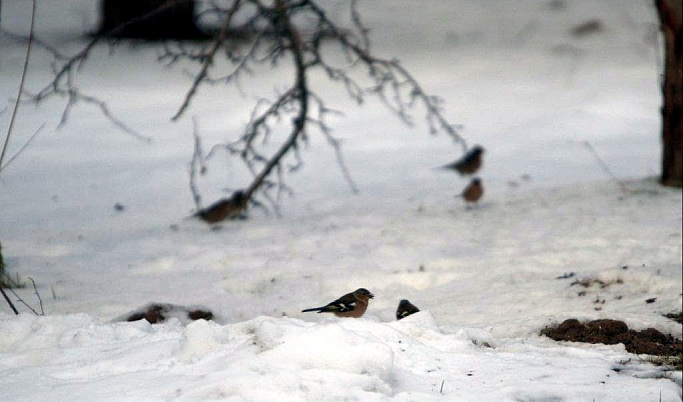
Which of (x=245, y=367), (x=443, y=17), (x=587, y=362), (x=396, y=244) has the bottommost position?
(x=443, y=17)

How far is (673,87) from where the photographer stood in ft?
26.5

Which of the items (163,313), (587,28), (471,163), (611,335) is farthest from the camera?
(587,28)

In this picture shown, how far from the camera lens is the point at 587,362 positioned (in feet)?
13.1

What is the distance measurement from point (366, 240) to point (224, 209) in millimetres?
1387

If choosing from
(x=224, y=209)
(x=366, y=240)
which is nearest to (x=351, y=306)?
(x=366, y=240)

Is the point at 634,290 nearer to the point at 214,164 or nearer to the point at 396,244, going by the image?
the point at 396,244

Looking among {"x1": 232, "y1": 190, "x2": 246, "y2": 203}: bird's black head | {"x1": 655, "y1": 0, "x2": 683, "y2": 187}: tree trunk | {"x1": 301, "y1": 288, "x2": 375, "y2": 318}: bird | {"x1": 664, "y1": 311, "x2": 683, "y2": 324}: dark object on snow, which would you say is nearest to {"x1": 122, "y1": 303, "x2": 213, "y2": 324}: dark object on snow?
{"x1": 301, "y1": 288, "x2": 375, "y2": 318}: bird

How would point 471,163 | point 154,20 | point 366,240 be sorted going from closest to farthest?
point 366,240
point 471,163
point 154,20

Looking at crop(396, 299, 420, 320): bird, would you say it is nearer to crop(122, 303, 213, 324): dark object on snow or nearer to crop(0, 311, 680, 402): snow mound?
crop(0, 311, 680, 402): snow mound

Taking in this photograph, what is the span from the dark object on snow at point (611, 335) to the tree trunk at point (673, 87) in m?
3.58

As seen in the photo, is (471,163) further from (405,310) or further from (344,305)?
(344,305)

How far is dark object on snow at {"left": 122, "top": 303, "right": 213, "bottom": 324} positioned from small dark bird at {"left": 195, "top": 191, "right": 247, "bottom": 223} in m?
2.44

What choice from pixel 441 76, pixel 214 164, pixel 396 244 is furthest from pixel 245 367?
pixel 441 76

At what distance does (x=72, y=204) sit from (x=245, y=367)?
632 cm
